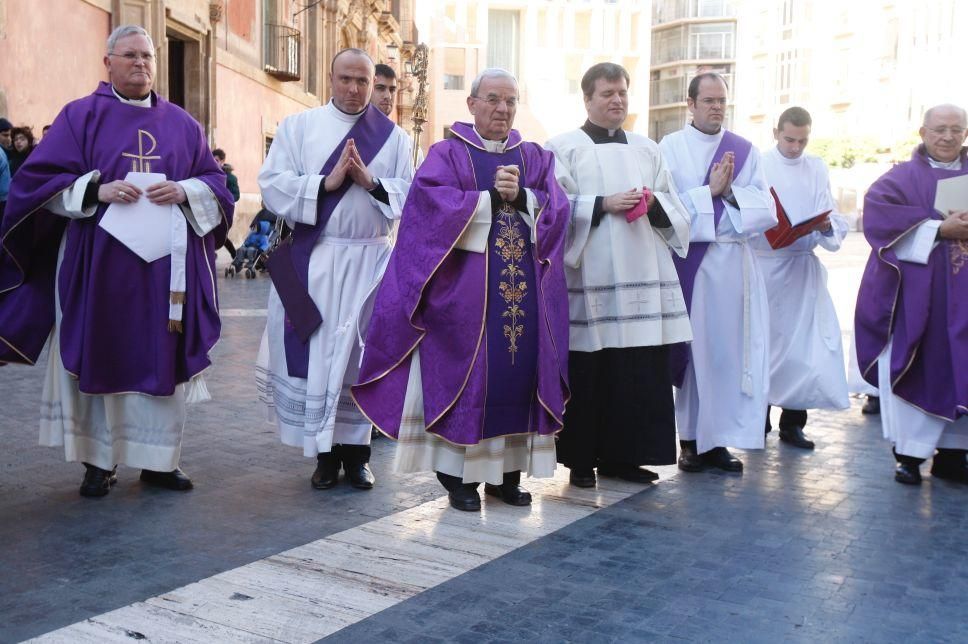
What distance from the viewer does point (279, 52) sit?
23844mm

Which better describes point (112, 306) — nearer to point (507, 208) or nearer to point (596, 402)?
point (507, 208)

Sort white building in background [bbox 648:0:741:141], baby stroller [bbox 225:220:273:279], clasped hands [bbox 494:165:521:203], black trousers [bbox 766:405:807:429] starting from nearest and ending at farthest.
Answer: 1. clasped hands [bbox 494:165:521:203]
2. black trousers [bbox 766:405:807:429]
3. baby stroller [bbox 225:220:273:279]
4. white building in background [bbox 648:0:741:141]

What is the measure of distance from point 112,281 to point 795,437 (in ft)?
13.0

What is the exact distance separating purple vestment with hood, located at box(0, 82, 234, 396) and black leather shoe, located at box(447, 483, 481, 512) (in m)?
1.28

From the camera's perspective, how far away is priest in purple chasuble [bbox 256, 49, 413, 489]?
17.9 ft

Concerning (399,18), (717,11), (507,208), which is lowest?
(507,208)

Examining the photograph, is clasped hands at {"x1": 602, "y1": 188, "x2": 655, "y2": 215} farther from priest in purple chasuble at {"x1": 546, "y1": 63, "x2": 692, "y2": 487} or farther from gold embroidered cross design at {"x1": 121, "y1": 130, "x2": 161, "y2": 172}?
gold embroidered cross design at {"x1": 121, "y1": 130, "x2": 161, "y2": 172}

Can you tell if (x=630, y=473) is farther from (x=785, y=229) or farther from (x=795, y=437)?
(x=785, y=229)

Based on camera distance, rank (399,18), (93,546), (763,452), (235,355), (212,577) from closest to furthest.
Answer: (212,577) → (93,546) → (763,452) → (235,355) → (399,18)

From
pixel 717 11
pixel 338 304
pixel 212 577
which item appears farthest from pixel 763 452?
pixel 717 11

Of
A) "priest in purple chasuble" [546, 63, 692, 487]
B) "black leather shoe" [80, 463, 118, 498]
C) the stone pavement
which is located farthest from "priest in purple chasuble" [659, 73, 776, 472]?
"black leather shoe" [80, 463, 118, 498]

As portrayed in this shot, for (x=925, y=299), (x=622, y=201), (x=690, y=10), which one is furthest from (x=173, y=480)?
(x=690, y=10)

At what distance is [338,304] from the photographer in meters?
5.53

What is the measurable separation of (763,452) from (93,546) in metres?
3.77
